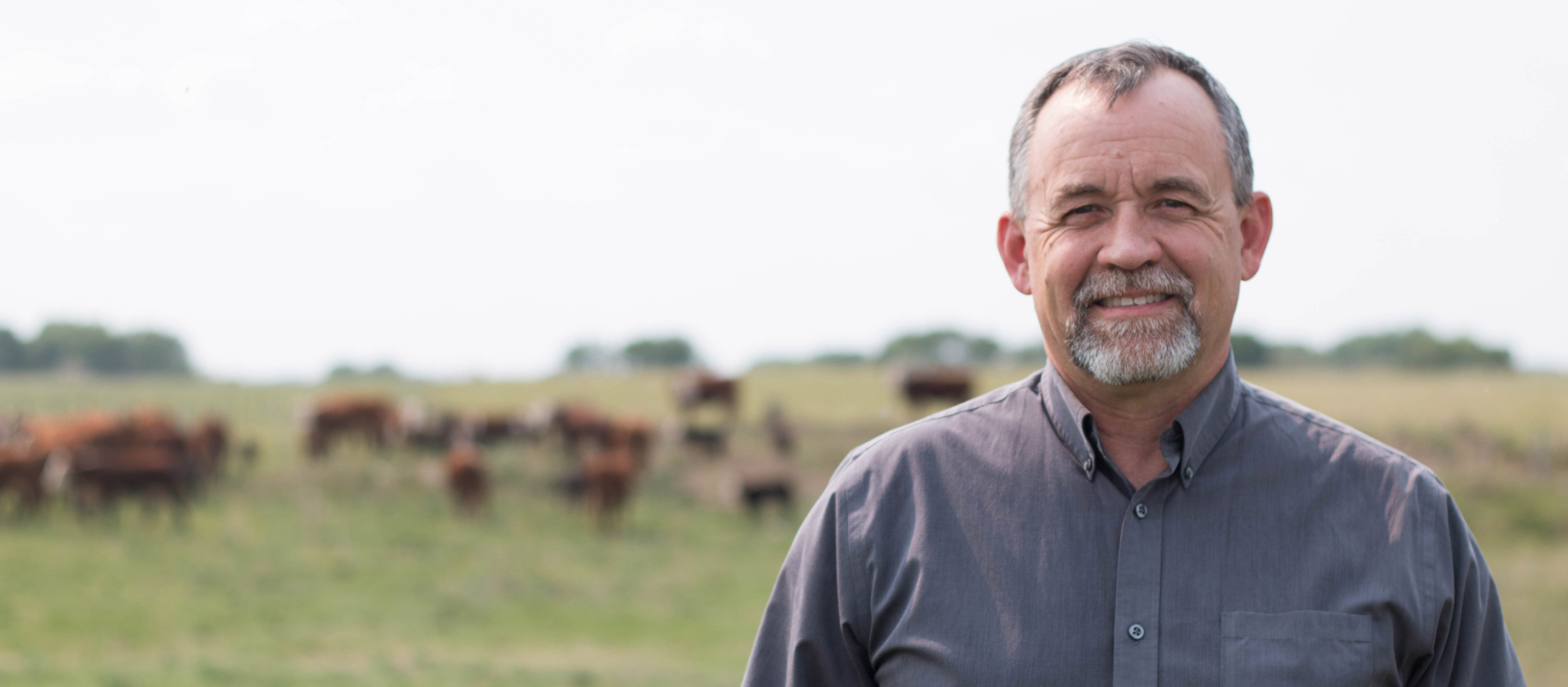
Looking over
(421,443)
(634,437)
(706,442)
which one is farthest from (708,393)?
(421,443)

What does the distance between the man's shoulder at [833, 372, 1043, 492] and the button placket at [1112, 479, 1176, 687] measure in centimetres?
32

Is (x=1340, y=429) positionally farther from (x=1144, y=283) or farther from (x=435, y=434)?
(x=435, y=434)

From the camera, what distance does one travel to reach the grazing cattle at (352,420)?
3014 centimetres

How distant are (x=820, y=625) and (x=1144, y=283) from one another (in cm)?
99

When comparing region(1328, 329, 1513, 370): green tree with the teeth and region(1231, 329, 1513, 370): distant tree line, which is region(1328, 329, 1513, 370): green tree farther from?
the teeth

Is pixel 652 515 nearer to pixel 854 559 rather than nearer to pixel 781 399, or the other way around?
pixel 781 399

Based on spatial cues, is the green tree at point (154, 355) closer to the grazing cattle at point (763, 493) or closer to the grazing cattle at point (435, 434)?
the grazing cattle at point (435, 434)

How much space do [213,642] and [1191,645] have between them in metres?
15.2

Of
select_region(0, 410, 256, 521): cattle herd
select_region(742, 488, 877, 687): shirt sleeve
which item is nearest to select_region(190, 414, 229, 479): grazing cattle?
select_region(0, 410, 256, 521): cattle herd

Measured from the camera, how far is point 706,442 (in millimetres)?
31359

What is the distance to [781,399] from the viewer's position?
41.0 metres

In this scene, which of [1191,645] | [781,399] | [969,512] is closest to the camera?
[1191,645]

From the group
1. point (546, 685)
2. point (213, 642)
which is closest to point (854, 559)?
point (546, 685)

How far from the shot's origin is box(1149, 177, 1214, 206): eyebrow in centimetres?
229
